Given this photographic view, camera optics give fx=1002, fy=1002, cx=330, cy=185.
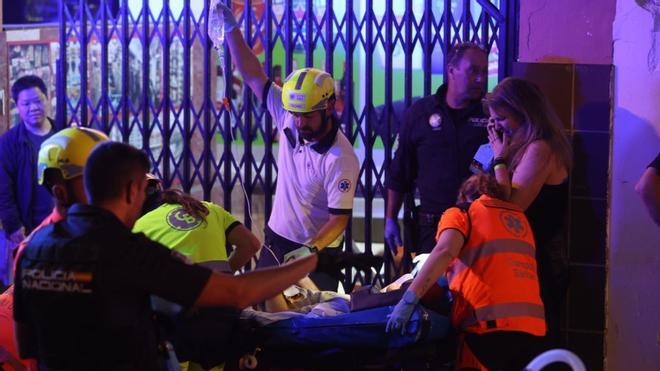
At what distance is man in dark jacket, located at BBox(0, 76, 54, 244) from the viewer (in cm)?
659

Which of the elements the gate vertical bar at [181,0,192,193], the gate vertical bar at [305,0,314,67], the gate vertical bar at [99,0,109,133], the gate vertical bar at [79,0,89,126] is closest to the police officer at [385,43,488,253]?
the gate vertical bar at [305,0,314,67]

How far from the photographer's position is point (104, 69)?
6.69 meters

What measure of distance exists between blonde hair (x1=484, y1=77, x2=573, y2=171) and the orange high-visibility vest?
50 cm

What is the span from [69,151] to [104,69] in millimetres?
3141

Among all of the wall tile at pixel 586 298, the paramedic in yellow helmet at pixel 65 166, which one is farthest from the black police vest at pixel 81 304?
the wall tile at pixel 586 298

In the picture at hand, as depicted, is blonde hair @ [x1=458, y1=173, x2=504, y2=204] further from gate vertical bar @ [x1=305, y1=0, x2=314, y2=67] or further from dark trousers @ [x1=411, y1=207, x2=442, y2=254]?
gate vertical bar @ [x1=305, y1=0, x2=314, y2=67]

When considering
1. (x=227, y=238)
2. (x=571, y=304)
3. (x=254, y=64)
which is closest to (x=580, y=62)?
(x=571, y=304)

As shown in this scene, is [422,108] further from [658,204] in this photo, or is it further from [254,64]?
[658,204]

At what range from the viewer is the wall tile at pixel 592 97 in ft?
18.1

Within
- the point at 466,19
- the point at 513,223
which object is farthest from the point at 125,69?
the point at 513,223

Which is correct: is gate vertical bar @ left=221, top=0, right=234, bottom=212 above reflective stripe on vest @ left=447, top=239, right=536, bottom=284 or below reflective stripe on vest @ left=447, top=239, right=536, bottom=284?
above

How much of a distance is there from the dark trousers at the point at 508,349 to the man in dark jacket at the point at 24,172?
351cm

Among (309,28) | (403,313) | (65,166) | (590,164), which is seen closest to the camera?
(65,166)

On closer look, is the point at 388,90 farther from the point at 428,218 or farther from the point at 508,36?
the point at 428,218
